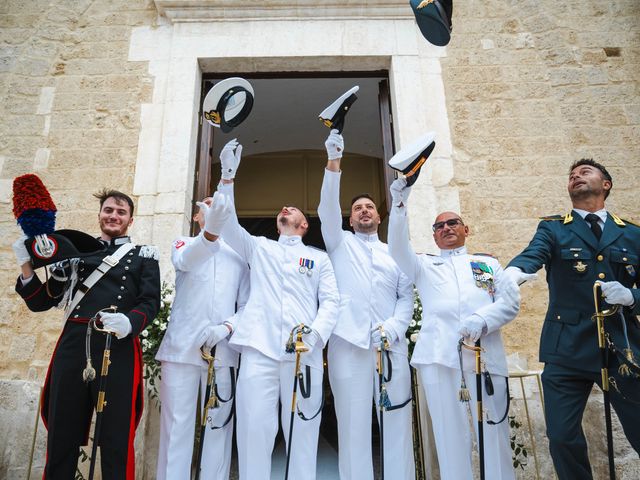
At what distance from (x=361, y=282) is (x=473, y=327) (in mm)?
915

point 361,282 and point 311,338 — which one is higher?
point 361,282

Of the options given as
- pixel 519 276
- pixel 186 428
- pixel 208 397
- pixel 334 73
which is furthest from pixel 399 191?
pixel 334 73

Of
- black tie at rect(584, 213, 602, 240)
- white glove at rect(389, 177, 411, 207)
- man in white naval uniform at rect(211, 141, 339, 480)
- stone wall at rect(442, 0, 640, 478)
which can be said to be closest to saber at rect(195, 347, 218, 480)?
man in white naval uniform at rect(211, 141, 339, 480)

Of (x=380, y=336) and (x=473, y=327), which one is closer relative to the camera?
(x=473, y=327)

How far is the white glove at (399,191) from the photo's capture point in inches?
128

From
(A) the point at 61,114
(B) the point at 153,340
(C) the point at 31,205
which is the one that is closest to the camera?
(C) the point at 31,205

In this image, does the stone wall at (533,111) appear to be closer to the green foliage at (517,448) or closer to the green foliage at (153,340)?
the green foliage at (517,448)

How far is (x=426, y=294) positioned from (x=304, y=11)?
3625 mm

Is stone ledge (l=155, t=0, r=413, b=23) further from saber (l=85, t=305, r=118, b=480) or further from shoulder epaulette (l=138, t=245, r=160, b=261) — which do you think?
saber (l=85, t=305, r=118, b=480)

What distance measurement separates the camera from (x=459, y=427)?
3.06 m

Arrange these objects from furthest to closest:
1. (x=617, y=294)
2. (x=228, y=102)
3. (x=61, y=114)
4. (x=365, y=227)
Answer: (x=61, y=114) → (x=365, y=227) → (x=228, y=102) → (x=617, y=294)

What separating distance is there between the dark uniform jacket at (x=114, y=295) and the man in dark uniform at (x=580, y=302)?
208 cm

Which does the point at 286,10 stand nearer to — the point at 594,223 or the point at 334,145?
the point at 334,145

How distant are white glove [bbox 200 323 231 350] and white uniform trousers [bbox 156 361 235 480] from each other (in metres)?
0.18
